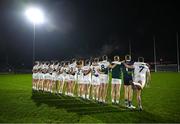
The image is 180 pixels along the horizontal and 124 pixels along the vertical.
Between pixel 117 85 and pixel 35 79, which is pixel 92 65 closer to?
pixel 117 85

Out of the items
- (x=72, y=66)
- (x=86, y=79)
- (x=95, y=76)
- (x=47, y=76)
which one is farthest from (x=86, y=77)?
(x=47, y=76)

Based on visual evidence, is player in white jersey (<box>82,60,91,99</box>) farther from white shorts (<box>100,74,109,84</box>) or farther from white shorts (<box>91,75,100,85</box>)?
white shorts (<box>100,74,109,84</box>)

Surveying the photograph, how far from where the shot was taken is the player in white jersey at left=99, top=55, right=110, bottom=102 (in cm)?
1407

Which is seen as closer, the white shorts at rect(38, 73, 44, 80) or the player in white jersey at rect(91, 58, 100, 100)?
the player in white jersey at rect(91, 58, 100, 100)

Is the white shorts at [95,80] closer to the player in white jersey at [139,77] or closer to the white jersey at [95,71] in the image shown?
the white jersey at [95,71]

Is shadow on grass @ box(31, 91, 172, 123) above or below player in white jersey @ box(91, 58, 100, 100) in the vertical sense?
below

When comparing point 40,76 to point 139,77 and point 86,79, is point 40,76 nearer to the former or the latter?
point 86,79

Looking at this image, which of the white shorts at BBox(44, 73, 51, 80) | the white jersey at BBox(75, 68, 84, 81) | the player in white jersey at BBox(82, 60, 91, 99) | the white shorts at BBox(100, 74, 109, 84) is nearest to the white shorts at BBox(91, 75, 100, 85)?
the white shorts at BBox(100, 74, 109, 84)

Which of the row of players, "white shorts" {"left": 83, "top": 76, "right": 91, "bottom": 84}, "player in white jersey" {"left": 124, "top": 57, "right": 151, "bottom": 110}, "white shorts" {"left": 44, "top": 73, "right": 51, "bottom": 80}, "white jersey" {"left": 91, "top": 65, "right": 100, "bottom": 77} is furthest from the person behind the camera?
"white shorts" {"left": 44, "top": 73, "right": 51, "bottom": 80}

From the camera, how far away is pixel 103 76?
14320mm

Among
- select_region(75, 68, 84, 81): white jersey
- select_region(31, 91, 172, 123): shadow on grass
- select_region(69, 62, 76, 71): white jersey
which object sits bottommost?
select_region(31, 91, 172, 123): shadow on grass

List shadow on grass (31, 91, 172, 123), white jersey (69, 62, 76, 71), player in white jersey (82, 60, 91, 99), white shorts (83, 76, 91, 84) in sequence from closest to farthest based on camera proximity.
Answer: shadow on grass (31, 91, 172, 123), player in white jersey (82, 60, 91, 99), white shorts (83, 76, 91, 84), white jersey (69, 62, 76, 71)

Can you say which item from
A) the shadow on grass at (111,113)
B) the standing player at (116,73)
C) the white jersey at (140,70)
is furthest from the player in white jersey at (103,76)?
the white jersey at (140,70)

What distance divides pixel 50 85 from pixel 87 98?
553 centimetres
